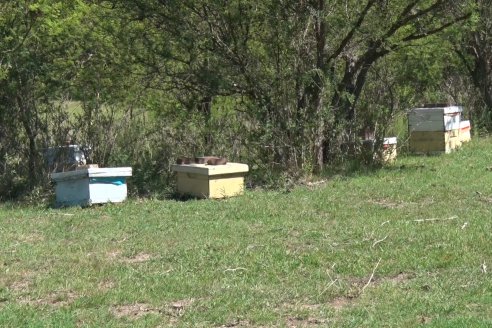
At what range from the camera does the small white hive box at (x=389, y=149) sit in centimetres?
1477

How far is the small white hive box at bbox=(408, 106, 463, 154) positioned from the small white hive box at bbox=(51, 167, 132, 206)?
7279mm

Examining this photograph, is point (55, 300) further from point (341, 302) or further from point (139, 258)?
point (341, 302)

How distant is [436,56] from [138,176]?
765cm

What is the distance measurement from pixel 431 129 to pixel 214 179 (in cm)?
670

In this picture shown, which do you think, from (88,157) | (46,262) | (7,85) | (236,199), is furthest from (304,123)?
(46,262)

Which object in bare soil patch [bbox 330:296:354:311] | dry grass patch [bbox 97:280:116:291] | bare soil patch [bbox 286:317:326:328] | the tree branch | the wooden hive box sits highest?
the tree branch

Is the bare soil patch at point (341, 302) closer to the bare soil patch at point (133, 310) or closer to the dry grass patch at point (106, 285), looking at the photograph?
the bare soil patch at point (133, 310)

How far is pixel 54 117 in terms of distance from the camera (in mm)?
13492

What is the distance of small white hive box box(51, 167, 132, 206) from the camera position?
449 inches

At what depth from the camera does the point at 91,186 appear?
37.3 ft

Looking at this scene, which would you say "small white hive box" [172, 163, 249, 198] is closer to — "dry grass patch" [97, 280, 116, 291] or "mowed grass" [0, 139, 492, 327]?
"mowed grass" [0, 139, 492, 327]

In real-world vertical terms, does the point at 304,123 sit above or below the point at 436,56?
below

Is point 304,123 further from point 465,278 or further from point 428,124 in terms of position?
point 465,278

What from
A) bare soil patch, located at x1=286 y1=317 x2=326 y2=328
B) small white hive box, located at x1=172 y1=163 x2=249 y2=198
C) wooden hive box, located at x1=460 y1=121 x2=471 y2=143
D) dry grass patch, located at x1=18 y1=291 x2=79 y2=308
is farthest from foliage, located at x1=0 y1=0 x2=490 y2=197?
bare soil patch, located at x1=286 y1=317 x2=326 y2=328
